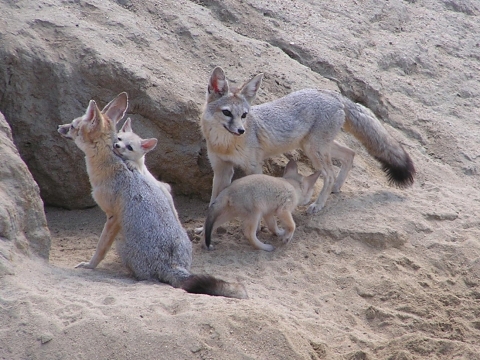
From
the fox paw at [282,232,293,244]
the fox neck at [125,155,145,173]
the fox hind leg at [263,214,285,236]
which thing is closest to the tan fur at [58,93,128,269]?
the fox neck at [125,155,145,173]

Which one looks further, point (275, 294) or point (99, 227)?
point (99, 227)

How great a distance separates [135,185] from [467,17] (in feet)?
26.1

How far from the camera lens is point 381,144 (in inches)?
323

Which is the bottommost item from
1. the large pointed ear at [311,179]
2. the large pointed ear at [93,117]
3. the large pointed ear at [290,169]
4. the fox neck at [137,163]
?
the large pointed ear at [311,179]

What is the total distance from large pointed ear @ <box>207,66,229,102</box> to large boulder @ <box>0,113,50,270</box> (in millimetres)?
2345

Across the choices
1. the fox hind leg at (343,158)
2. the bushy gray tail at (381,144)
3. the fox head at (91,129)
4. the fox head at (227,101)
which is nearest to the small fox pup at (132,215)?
the fox head at (91,129)

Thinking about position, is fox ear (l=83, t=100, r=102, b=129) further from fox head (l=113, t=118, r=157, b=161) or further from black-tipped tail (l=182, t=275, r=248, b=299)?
black-tipped tail (l=182, t=275, r=248, b=299)

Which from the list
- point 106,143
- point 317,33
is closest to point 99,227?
point 106,143

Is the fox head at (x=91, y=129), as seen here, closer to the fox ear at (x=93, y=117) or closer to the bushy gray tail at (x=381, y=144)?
the fox ear at (x=93, y=117)

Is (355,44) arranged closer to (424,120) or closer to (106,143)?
(424,120)

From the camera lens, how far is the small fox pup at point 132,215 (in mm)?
6098

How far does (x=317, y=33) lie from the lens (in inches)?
398

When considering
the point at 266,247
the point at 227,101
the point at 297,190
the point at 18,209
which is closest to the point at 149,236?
the point at 18,209

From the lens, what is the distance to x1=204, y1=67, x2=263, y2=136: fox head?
24.5ft
